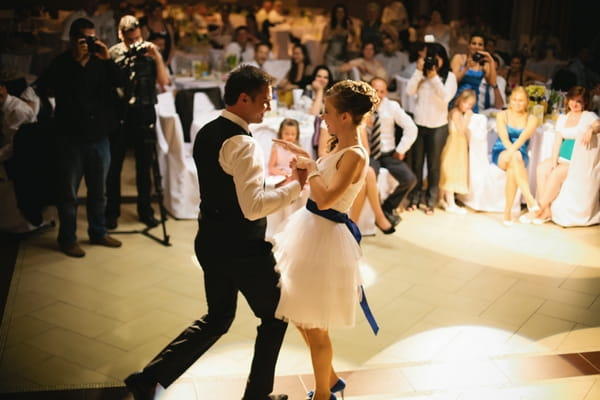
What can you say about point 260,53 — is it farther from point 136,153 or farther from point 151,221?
point 151,221

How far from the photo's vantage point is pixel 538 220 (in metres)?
5.38

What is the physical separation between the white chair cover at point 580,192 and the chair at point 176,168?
2788 mm

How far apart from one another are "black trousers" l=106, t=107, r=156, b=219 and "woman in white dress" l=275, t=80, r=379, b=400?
7.58 feet

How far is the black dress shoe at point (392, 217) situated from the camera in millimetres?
5251

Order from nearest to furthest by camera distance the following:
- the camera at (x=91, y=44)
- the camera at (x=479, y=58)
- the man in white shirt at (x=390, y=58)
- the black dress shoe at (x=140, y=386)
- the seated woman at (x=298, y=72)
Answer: the black dress shoe at (x=140, y=386) < the camera at (x=91, y=44) < the camera at (x=479, y=58) < the seated woman at (x=298, y=72) < the man in white shirt at (x=390, y=58)

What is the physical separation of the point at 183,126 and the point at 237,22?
6069 mm

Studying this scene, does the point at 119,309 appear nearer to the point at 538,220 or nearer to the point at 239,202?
the point at 239,202

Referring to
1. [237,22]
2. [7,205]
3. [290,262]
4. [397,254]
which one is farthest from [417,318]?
[237,22]

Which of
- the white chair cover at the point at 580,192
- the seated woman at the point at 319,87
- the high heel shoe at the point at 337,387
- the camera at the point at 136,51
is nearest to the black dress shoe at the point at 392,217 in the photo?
the seated woman at the point at 319,87

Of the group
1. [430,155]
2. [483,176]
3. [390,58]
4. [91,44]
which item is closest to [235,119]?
[91,44]

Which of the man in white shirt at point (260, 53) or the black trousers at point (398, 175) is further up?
the man in white shirt at point (260, 53)

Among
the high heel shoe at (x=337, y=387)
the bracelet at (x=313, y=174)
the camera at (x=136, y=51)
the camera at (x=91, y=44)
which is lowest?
the high heel shoe at (x=337, y=387)

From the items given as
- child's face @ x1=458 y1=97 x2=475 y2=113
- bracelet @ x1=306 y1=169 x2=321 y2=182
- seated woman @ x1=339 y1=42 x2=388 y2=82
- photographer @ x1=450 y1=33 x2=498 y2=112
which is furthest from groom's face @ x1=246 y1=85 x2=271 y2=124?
seated woman @ x1=339 y1=42 x2=388 y2=82

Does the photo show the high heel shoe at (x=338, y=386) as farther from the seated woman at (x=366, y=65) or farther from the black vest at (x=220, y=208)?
the seated woman at (x=366, y=65)
